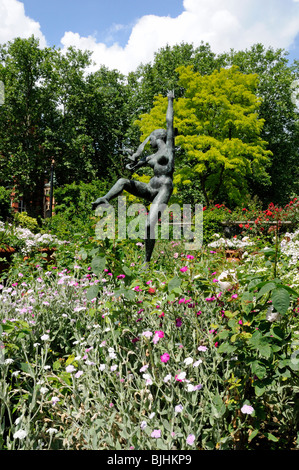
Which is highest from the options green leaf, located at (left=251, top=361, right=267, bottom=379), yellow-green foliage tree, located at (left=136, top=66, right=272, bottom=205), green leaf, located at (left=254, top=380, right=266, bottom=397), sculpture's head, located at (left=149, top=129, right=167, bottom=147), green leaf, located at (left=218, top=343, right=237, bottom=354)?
yellow-green foliage tree, located at (left=136, top=66, right=272, bottom=205)

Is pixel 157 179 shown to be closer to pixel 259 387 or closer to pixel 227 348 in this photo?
pixel 227 348

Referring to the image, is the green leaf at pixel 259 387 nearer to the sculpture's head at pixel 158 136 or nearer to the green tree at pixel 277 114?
the sculpture's head at pixel 158 136

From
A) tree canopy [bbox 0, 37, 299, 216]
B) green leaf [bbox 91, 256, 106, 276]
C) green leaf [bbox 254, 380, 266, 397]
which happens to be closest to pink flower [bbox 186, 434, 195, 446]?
green leaf [bbox 254, 380, 266, 397]

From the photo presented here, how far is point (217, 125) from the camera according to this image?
2019 centimetres

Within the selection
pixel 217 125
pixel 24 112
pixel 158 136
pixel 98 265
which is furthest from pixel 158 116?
pixel 98 265

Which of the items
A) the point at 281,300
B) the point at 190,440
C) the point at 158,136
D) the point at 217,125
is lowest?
the point at 190,440

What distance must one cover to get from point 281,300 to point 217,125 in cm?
2038

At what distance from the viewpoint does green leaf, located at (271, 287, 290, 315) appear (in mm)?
1319

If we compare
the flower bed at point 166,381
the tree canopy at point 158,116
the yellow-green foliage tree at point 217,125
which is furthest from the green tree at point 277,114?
the flower bed at point 166,381

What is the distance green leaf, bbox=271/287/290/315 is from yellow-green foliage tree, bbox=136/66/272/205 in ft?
56.0

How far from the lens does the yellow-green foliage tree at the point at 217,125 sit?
60.1 feet

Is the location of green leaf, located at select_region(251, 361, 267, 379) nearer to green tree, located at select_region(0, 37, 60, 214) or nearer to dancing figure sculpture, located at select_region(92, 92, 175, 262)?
dancing figure sculpture, located at select_region(92, 92, 175, 262)

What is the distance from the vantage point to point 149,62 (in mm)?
27203
